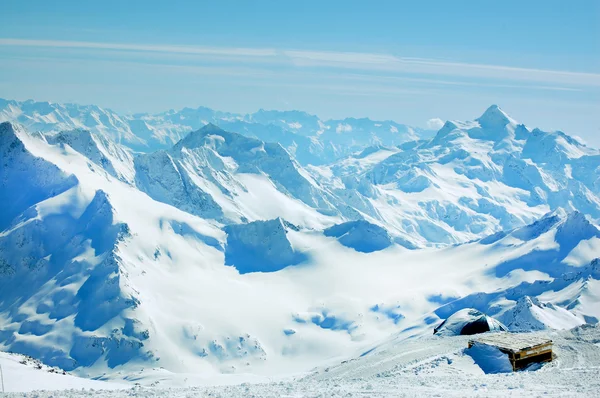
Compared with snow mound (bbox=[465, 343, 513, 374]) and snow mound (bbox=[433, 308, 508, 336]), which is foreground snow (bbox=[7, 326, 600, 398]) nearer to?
snow mound (bbox=[465, 343, 513, 374])

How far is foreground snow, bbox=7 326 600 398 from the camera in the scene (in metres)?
41.3

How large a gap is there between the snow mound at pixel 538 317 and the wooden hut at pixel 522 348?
11177 cm

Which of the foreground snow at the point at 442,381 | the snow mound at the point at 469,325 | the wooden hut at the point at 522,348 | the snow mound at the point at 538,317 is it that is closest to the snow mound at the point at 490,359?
the wooden hut at the point at 522,348

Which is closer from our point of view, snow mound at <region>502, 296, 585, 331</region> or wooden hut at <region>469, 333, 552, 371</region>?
wooden hut at <region>469, 333, 552, 371</region>

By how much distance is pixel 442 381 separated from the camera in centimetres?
4525

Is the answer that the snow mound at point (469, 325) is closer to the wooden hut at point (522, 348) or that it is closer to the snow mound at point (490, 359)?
the wooden hut at point (522, 348)

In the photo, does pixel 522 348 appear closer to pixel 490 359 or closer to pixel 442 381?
pixel 490 359

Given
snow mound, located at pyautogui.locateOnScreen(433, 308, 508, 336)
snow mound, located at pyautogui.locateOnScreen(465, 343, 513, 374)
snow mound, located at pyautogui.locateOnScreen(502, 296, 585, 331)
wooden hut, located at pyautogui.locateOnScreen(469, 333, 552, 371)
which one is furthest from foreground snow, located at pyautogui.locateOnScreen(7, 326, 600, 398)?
snow mound, located at pyautogui.locateOnScreen(502, 296, 585, 331)

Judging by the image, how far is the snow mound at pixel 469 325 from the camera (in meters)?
72.0

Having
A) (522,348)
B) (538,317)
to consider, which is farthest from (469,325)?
(538,317)

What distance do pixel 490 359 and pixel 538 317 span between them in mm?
123460

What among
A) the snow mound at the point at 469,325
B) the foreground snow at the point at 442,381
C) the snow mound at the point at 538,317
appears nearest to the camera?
the foreground snow at the point at 442,381

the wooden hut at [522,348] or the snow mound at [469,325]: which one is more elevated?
the wooden hut at [522,348]

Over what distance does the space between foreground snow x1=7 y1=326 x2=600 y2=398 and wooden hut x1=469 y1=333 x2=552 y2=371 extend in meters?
0.87
